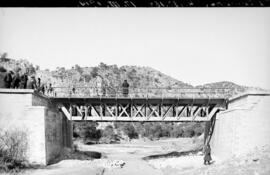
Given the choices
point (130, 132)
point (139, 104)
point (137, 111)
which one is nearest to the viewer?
point (137, 111)

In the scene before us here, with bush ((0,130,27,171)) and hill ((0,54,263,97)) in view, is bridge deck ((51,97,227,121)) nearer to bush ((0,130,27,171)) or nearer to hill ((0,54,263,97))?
bush ((0,130,27,171))

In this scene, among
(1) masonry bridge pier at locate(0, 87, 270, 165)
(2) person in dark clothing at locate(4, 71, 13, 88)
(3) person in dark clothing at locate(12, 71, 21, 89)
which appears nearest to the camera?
(1) masonry bridge pier at locate(0, 87, 270, 165)

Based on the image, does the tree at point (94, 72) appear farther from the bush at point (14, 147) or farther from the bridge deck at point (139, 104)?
the bush at point (14, 147)

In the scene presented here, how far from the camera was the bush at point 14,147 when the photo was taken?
18.1 m

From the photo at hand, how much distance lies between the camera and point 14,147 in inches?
738

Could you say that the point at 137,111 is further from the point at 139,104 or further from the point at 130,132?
the point at 130,132

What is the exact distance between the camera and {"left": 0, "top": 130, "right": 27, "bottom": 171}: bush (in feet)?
59.4

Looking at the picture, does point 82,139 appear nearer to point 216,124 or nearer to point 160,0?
point 216,124

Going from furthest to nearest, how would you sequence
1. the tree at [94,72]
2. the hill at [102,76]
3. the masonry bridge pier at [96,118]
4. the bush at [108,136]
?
the tree at [94,72] → the hill at [102,76] → the bush at [108,136] → the masonry bridge pier at [96,118]

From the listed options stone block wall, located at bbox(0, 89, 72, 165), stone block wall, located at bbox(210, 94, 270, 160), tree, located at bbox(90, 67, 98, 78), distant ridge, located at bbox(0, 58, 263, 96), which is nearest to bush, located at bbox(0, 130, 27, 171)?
stone block wall, located at bbox(0, 89, 72, 165)

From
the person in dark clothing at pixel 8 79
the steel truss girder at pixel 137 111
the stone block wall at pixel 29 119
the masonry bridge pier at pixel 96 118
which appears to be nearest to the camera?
the masonry bridge pier at pixel 96 118

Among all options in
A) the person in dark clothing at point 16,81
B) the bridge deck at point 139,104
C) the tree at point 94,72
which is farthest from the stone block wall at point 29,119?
the tree at point 94,72

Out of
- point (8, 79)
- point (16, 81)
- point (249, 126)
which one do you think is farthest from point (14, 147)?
point (249, 126)

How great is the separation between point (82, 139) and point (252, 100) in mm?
43493
